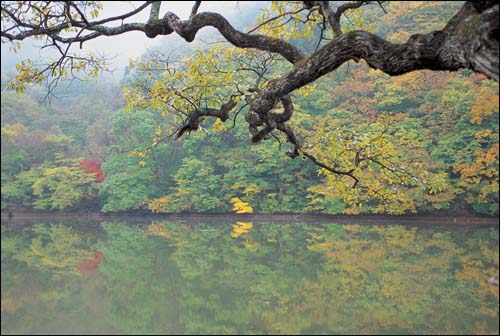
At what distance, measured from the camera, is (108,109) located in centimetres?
2256

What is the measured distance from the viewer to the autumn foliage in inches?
657

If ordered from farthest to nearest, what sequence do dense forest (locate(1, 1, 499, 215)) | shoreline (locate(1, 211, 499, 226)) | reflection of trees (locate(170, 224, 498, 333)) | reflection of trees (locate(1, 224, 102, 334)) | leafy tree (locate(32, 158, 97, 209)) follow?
leafy tree (locate(32, 158, 97, 209)) → shoreline (locate(1, 211, 499, 226)) → dense forest (locate(1, 1, 499, 215)) → reflection of trees (locate(1, 224, 102, 334)) → reflection of trees (locate(170, 224, 498, 333))

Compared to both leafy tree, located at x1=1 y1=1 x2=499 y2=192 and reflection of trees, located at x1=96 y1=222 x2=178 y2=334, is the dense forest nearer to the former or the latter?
reflection of trees, located at x1=96 y1=222 x2=178 y2=334

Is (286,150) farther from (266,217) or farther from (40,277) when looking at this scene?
(40,277)

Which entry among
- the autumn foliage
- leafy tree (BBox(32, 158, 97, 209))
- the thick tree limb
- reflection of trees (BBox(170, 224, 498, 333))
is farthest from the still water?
the autumn foliage

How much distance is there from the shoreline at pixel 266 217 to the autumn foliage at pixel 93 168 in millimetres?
1296

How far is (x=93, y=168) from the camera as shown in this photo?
55.1ft

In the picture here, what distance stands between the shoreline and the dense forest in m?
0.22

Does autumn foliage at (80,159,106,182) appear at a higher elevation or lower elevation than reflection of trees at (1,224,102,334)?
higher

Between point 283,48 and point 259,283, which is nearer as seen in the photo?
point 283,48

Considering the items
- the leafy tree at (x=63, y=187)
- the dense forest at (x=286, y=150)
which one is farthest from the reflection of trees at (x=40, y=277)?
the leafy tree at (x=63, y=187)

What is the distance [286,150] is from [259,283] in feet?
29.0

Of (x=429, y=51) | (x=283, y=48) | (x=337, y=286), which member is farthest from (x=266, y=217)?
(x=429, y=51)

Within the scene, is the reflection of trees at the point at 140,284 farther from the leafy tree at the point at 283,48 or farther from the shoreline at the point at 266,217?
the shoreline at the point at 266,217
